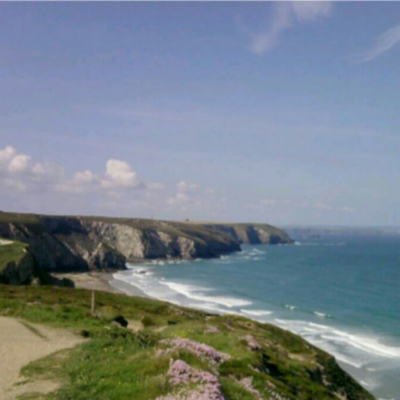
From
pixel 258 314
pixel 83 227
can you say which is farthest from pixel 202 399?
pixel 83 227

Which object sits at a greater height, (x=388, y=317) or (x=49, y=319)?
(x=49, y=319)

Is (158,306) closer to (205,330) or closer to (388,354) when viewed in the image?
(205,330)

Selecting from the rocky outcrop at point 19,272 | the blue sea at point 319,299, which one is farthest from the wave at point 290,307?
the rocky outcrop at point 19,272

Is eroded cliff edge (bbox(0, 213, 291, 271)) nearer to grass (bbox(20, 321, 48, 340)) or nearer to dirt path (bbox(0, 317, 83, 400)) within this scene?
grass (bbox(20, 321, 48, 340))

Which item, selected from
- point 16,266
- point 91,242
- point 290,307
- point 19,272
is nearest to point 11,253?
point 16,266

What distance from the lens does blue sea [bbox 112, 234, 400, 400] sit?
4434cm

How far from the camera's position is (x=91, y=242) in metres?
151

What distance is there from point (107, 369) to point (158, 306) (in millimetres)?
31969

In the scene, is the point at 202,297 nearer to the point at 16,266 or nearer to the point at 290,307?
the point at 290,307

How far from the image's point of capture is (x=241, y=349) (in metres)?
19.3

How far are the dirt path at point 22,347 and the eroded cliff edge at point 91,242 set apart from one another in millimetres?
91083

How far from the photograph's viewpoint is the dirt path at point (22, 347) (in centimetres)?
1215

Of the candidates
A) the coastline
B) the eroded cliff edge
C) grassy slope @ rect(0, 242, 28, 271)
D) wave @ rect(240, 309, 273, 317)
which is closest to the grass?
wave @ rect(240, 309, 273, 317)

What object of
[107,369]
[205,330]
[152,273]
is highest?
[107,369]
